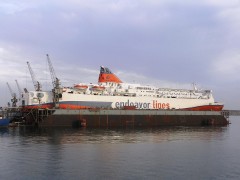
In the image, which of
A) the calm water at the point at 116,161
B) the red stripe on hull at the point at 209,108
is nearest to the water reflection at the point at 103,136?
the calm water at the point at 116,161

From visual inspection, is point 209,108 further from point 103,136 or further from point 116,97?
point 103,136

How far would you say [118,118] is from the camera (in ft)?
250

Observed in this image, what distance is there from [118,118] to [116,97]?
7.01 m

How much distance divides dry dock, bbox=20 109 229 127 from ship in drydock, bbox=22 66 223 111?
294 centimetres

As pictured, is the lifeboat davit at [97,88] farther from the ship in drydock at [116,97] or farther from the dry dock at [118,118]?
the dry dock at [118,118]

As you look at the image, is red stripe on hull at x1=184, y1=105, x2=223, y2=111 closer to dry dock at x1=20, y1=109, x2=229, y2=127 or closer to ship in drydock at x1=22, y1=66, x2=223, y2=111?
ship in drydock at x1=22, y1=66, x2=223, y2=111

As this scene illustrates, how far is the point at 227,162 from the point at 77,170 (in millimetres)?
14411

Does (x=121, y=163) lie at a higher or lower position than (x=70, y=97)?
lower

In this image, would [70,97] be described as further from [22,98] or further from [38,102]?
[22,98]

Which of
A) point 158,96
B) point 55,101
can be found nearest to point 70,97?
point 55,101

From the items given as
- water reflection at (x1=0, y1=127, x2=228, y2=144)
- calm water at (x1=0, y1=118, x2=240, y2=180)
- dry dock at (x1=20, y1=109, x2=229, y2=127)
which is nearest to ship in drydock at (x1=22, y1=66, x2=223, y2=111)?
dry dock at (x1=20, y1=109, x2=229, y2=127)

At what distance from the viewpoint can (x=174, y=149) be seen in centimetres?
3925

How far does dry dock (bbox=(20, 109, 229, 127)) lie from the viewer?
71250 millimetres

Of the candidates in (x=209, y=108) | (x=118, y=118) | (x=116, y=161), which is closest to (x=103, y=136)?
(x=116, y=161)
